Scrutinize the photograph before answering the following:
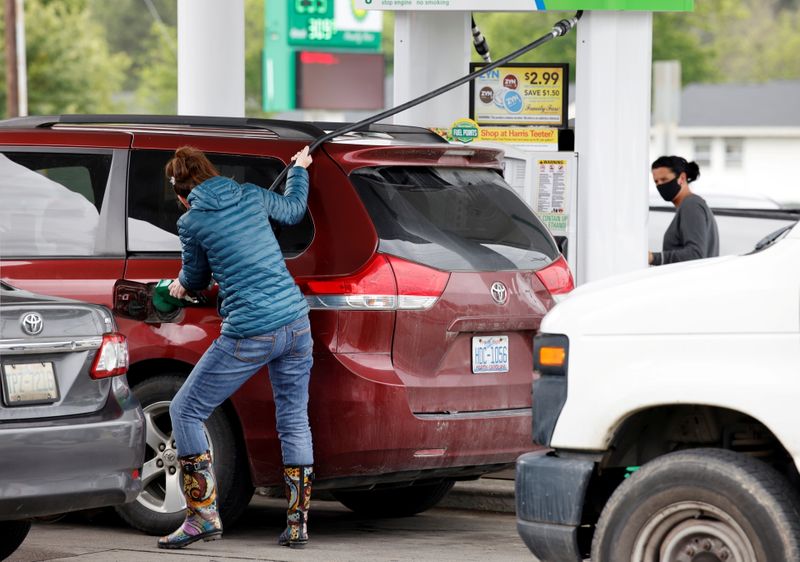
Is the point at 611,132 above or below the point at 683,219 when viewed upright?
A: above

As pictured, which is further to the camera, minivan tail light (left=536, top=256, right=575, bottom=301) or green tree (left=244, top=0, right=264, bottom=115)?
green tree (left=244, top=0, right=264, bottom=115)

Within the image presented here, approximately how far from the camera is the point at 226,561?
7.10 meters

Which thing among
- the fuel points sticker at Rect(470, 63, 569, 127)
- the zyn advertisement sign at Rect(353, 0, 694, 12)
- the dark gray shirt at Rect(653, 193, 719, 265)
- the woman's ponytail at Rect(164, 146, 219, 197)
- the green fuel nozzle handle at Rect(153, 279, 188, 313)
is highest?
the zyn advertisement sign at Rect(353, 0, 694, 12)

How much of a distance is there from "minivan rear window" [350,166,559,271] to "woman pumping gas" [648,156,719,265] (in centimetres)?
294

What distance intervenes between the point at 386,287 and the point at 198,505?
1.33 meters

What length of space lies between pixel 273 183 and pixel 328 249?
50 cm

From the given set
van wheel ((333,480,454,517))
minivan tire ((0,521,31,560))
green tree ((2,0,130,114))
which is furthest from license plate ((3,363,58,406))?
green tree ((2,0,130,114))

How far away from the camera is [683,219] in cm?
1079

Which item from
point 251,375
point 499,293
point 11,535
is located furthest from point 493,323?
point 11,535

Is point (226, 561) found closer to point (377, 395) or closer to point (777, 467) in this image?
point (377, 395)

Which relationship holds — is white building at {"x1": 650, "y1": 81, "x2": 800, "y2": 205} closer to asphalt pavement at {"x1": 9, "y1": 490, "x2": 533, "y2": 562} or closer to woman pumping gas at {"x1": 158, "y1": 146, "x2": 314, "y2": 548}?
asphalt pavement at {"x1": 9, "y1": 490, "x2": 533, "y2": 562}

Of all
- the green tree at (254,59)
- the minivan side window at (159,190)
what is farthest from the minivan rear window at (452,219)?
the green tree at (254,59)

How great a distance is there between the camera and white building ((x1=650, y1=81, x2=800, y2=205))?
65.4 metres

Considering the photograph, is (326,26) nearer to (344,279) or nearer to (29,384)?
(344,279)
